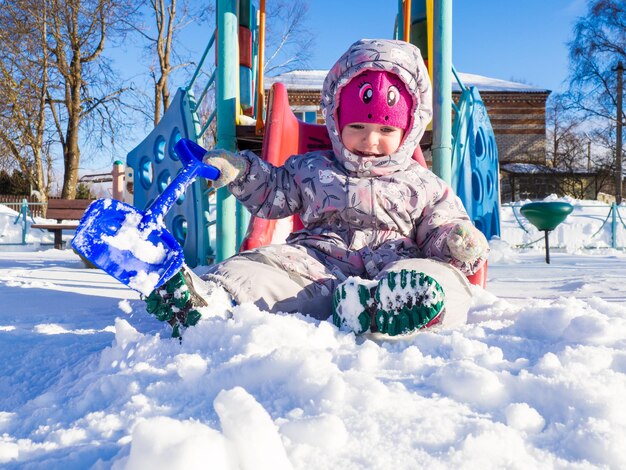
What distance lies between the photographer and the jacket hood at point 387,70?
69.2 inches

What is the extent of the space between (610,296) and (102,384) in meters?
2.23

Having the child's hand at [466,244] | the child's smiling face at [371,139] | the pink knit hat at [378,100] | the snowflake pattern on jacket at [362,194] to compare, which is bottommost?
the child's hand at [466,244]

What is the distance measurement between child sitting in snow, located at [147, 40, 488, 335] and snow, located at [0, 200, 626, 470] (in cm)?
20

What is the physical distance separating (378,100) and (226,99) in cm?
153

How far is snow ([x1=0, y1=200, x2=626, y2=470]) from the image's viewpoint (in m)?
0.63

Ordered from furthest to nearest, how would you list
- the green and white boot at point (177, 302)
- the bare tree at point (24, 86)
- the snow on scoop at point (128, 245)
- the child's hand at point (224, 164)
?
the bare tree at point (24, 86), the child's hand at point (224, 164), the green and white boot at point (177, 302), the snow on scoop at point (128, 245)

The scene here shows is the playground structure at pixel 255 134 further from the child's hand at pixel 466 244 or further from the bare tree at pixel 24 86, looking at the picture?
the bare tree at pixel 24 86

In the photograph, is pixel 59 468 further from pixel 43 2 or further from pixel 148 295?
pixel 43 2

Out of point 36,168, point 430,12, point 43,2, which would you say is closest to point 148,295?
point 430,12

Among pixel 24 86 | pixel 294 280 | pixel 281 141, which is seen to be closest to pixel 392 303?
pixel 294 280

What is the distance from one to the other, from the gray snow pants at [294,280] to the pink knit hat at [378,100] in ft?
1.70

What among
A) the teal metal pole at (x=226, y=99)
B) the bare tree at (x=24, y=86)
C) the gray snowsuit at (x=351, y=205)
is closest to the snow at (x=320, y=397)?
the gray snowsuit at (x=351, y=205)

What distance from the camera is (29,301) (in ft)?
7.55

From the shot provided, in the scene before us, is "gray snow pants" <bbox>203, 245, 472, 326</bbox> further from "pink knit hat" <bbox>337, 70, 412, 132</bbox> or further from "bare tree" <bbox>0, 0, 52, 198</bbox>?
"bare tree" <bbox>0, 0, 52, 198</bbox>
